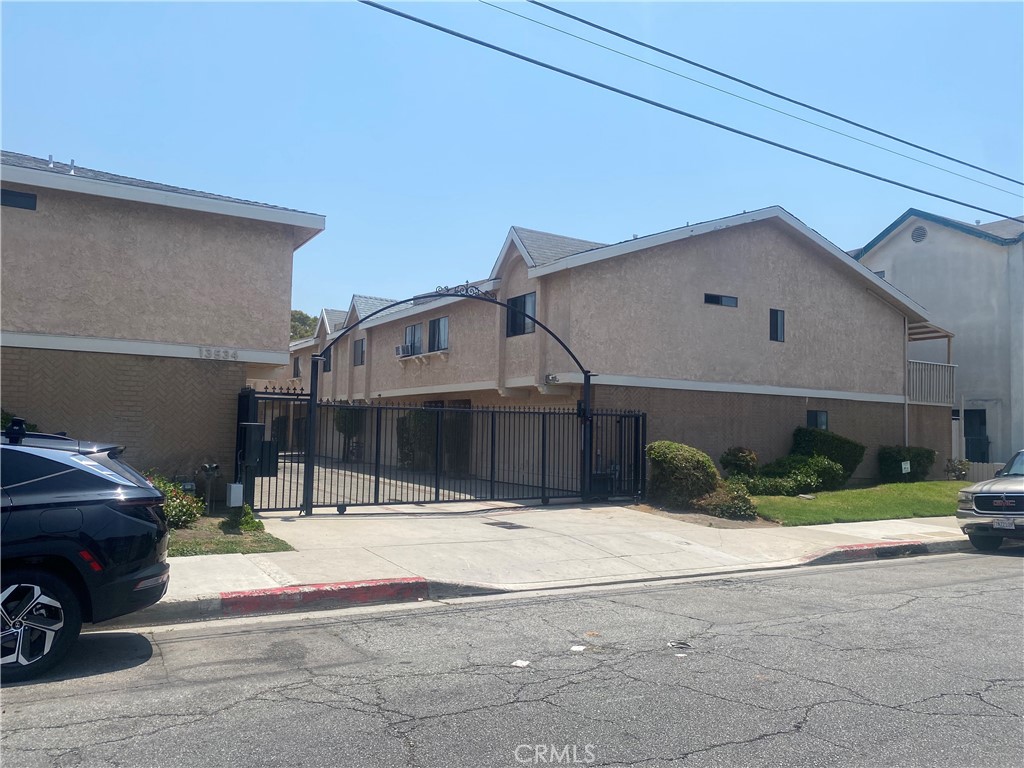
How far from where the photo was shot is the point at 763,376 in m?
22.8

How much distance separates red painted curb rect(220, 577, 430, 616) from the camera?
8.22m

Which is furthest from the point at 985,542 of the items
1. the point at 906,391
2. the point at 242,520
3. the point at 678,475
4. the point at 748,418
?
the point at 906,391

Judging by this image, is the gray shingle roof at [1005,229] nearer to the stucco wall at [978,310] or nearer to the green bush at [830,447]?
the stucco wall at [978,310]

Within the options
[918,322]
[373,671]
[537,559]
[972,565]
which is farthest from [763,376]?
[373,671]

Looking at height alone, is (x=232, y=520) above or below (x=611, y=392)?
below

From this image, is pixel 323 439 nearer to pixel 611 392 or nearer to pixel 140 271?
pixel 611 392

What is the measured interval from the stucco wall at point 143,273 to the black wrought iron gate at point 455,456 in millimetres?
1620

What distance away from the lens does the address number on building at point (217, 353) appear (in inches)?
580

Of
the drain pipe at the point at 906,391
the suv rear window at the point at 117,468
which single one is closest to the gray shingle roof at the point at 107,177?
the suv rear window at the point at 117,468

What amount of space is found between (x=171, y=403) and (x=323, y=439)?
2198 centimetres

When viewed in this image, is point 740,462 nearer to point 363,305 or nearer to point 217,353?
point 217,353

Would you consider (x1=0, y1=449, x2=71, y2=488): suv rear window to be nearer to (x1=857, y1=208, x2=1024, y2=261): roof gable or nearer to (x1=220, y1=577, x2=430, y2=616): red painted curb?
(x1=220, y1=577, x2=430, y2=616): red painted curb

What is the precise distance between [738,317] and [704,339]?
148cm

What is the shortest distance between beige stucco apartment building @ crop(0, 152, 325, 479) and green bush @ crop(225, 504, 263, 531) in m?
2.01
